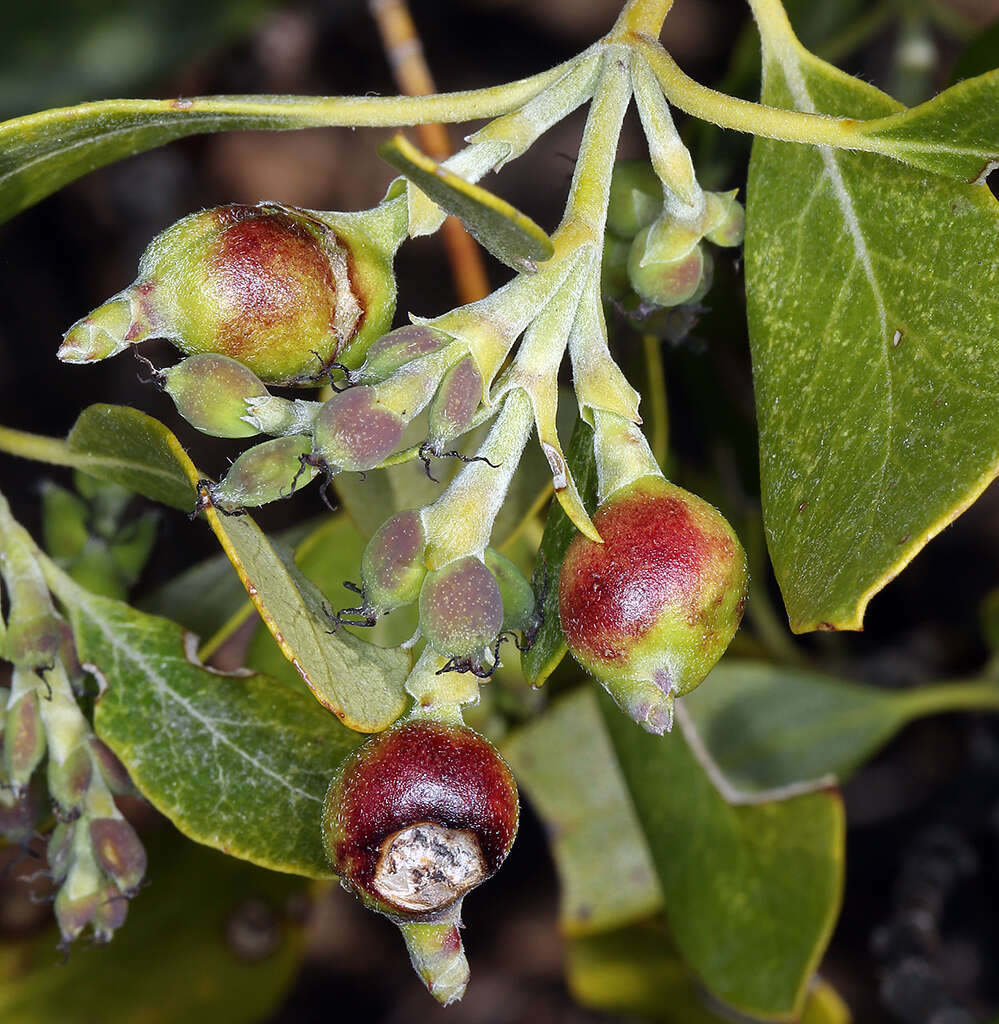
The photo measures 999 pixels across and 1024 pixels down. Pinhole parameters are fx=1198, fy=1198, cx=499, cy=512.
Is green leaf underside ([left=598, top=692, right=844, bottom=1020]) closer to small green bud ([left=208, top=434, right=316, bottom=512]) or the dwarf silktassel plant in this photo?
the dwarf silktassel plant

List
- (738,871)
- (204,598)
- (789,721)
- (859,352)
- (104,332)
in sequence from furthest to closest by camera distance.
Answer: (789,721), (204,598), (738,871), (859,352), (104,332)

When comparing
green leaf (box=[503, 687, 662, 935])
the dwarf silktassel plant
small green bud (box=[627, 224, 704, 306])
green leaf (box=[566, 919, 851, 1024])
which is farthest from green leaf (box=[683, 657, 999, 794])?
small green bud (box=[627, 224, 704, 306])

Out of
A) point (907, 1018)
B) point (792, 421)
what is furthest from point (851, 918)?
point (792, 421)

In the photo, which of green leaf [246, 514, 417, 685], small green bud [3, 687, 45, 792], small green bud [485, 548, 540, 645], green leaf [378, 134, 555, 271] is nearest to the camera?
green leaf [378, 134, 555, 271]

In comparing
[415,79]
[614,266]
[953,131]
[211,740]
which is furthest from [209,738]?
[415,79]

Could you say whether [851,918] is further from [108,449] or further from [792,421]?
[108,449]

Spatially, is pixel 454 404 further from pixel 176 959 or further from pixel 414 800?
pixel 176 959

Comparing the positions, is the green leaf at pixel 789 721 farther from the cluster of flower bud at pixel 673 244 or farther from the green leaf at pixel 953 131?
the green leaf at pixel 953 131
